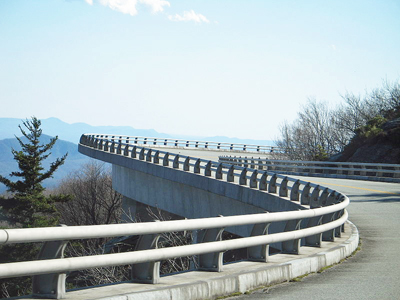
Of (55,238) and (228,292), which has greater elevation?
(55,238)

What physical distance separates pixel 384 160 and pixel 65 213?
189 feet

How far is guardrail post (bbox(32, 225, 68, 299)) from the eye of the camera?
5469 mm

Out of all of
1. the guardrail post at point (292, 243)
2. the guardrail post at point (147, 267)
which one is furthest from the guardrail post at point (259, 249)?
the guardrail post at point (147, 267)

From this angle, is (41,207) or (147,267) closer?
(147,267)

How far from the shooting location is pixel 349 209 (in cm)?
2081

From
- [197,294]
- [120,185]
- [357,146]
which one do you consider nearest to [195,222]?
[197,294]

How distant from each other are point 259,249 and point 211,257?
4.07 feet

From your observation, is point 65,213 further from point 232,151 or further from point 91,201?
point 232,151

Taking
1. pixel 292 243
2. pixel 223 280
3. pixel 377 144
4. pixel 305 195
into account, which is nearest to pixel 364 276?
pixel 292 243

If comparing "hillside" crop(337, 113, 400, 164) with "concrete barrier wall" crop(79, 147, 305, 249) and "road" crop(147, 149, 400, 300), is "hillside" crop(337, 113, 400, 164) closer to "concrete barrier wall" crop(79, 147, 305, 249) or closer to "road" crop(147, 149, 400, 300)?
"concrete barrier wall" crop(79, 147, 305, 249)

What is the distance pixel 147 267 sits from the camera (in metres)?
6.50

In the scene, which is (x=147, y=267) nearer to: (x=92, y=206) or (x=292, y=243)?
(x=292, y=243)

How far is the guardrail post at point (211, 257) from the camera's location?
7355 mm

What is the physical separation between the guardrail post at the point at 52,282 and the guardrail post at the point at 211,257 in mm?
2227
